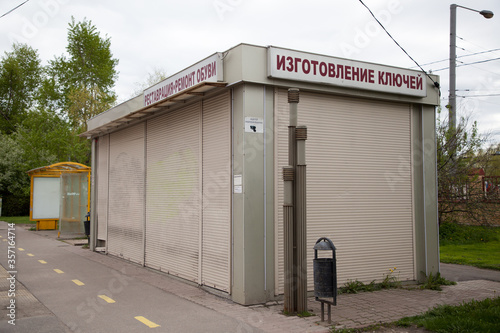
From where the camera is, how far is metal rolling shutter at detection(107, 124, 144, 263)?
12227mm

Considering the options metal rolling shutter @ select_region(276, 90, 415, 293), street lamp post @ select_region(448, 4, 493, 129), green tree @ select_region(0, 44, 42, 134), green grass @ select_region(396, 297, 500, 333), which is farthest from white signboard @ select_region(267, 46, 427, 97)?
green tree @ select_region(0, 44, 42, 134)

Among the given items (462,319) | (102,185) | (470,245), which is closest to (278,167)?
(462,319)

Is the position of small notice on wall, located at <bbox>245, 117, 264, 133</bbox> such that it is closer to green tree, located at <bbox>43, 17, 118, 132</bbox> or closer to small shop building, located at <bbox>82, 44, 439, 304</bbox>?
small shop building, located at <bbox>82, 44, 439, 304</bbox>

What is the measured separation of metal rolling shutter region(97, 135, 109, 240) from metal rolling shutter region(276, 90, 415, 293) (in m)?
8.27

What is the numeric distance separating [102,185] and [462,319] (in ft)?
39.1

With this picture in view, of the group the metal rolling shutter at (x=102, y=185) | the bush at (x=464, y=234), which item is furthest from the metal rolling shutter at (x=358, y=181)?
the metal rolling shutter at (x=102, y=185)

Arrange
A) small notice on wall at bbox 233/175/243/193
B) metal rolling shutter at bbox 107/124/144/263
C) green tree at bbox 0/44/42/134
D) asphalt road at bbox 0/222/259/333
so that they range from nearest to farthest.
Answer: asphalt road at bbox 0/222/259/333 → small notice on wall at bbox 233/175/243/193 → metal rolling shutter at bbox 107/124/144/263 → green tree at bbox 0/44/42/134

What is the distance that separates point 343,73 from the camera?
29.0 feet

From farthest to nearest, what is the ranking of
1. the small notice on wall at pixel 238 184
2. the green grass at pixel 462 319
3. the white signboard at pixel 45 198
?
1. the white signboard at pixel 45 198
2. the small notice on wall at pixel 238 184
3. the green grass at pixel 462 319

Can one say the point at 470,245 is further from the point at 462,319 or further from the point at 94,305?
the point at 94,305

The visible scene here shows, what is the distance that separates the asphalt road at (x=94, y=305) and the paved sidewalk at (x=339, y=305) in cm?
12

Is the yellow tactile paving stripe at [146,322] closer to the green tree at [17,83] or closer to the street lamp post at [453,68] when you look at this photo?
the street lamp post at [453,68]

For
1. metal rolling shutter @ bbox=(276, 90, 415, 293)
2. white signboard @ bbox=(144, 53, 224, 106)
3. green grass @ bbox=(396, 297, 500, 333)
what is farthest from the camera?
metal rolling shutter @ bbox=(276, 90, 415, 293)

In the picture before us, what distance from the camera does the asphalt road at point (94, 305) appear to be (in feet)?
20.9
